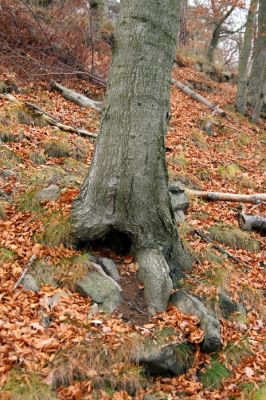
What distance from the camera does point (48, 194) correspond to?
4906mm

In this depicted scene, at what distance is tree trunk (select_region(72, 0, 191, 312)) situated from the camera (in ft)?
12.9

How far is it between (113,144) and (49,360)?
80.1 inches

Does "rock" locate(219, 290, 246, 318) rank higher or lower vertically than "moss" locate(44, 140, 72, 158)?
lower

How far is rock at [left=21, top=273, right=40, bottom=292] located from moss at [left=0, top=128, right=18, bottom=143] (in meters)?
3.28

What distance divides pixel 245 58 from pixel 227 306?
10.9m

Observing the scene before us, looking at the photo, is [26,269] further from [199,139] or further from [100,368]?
[199,139]

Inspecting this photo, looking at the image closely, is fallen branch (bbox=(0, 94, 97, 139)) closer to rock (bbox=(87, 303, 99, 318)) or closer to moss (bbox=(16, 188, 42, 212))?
moss (bbox=(16, 188, 42, 212))

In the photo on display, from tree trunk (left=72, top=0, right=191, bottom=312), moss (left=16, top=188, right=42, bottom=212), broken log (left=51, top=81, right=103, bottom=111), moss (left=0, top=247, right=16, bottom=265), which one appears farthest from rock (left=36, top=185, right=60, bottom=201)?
broken log (left=51, top=81, right=103, bottom=111)

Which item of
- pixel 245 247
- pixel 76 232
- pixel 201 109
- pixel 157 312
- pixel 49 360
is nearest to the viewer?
pixel 49 360

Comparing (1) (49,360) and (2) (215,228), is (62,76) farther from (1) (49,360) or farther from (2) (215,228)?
(1) (49,360)

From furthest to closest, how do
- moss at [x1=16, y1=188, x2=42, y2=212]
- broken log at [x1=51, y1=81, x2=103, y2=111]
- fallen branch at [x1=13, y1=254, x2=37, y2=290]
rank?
broken log at [x1=51, y1=81, x2=103, y2=111] < moss at [x1=16, y1=188, x2=42, y2=212] < fallen branch at [x1=13, y1=254, x2=37, y2=290]

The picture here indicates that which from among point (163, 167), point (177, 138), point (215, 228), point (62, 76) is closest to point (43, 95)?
point (62, 76)

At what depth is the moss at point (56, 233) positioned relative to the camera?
4234mm

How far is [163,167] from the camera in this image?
13.9ft
